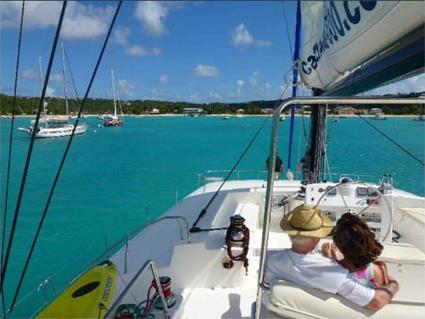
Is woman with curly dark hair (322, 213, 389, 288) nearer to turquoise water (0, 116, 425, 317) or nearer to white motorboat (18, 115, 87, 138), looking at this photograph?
turquoise water (0, 116, 425, 317)

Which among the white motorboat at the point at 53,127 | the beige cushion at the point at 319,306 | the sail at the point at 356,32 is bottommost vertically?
the white motorboat at the point at 53,127

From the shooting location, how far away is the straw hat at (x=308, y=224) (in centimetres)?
224

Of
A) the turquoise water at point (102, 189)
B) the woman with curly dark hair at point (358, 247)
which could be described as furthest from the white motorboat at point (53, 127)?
the woman with curly dark hair at point (358, 247)

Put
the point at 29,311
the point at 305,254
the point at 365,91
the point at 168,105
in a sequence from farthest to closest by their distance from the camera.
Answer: the point at 168,105, the point at 29,311, the point at 365,91, the point at 305,254

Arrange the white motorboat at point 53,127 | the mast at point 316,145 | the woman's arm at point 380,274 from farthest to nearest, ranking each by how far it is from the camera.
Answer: the white motorboat at point 53,127 → the mast at point 316,145 → the woman's arm at point 380,274

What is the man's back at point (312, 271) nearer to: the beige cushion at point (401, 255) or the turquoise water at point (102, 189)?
the beige cushion at point (401, 255)

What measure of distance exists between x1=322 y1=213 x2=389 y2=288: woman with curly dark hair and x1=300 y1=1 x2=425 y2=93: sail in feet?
2.88

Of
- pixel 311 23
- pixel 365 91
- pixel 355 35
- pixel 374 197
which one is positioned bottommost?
pixel 374 197

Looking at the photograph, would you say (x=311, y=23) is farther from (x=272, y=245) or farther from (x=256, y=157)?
(x=256, y=157)

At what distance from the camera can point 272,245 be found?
5.14m

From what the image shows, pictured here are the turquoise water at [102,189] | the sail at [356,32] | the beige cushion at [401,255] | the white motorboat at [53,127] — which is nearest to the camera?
the sail at [356,32]

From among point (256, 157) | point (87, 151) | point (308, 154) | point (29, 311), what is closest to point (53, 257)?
point (29, 311)

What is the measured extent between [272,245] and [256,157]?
27.0 metres

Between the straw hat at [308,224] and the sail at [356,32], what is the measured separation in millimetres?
902
